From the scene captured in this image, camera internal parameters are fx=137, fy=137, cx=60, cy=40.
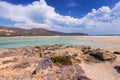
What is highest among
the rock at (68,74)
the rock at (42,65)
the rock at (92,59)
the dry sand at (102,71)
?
the rock at (42,65)

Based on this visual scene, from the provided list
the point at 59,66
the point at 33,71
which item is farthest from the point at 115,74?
the point at 33,71

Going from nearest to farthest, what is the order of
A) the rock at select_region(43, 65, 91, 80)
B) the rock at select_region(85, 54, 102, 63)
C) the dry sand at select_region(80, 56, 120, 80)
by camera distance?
1. the rock at select_region(43, 65, 91, 80)
2. the dry sand at select_region(80, 56, 120, 80)
3. the rock at select_region(85, 54, 102, 63)

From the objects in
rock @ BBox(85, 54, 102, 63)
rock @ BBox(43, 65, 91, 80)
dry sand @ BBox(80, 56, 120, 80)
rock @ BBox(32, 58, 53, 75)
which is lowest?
dry sand @ BBox(80, 56, 120, 80)

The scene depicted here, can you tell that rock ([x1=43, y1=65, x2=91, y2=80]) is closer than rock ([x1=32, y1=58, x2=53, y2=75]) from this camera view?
Yes

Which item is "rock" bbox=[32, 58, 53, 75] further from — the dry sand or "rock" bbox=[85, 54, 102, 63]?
"rock" bbox=[85, 54, 102, 63]

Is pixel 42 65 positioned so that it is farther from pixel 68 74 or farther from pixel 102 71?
pixel 102 71

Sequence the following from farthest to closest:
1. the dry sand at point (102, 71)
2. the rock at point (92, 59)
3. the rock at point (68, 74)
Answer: the rock at point (92, 59), the dry sand at point (102, 71), the rock at point (68, 74)

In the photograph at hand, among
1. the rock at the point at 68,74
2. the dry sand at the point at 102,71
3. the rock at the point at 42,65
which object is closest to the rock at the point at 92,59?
the dry sand at the point at 102,71

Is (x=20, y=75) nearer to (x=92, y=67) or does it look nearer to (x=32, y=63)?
(x=32, y=63)

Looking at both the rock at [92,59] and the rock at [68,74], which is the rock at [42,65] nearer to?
the rock at [68,74]

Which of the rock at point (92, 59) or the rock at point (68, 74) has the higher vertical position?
the rock at point (92, 59)

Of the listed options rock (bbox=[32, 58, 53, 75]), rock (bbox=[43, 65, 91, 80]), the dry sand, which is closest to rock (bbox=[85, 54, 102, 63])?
the dry sand

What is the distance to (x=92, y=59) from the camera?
18.3 meters

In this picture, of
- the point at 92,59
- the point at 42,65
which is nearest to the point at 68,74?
the point at 42,65
